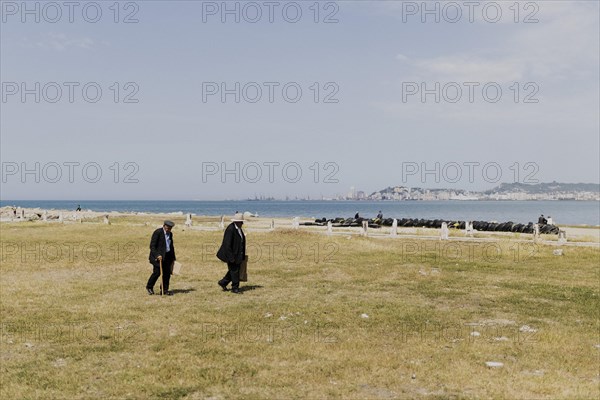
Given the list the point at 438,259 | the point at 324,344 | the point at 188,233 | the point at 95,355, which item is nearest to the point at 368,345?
the point at 324,344

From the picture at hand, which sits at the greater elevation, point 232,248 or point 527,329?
point 232,248

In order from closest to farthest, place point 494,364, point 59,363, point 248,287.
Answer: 1. point 494,364
2. point 59,363
3. point 248,287

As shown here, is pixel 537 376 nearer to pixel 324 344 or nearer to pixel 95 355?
pixel 324 344

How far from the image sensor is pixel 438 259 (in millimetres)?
24891

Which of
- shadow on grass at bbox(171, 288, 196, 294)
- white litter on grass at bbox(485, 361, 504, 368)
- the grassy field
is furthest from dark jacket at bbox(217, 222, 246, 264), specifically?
white litter on grass at bbox(485, 361, 504, 368)

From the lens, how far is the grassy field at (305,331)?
24.9ft

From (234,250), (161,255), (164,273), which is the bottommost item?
(164,273)

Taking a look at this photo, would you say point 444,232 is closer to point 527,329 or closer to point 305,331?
point 527,329

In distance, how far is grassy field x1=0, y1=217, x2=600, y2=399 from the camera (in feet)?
24.9

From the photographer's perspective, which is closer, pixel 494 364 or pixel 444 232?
pixel 494 364

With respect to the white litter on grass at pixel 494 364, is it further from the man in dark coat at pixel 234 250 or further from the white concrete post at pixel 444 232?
the white concrete post at pixel 444 232

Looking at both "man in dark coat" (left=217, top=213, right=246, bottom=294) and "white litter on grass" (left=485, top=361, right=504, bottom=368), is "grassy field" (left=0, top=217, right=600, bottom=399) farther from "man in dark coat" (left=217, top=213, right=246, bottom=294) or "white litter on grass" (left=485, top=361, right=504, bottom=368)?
"man in dark coat" (left=217, top=213, right=246, bottom=294)

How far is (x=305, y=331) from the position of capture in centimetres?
1094

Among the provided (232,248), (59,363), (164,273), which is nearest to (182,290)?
(164,273)
